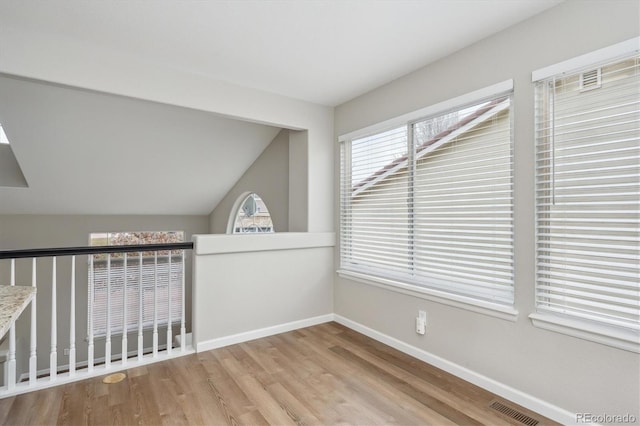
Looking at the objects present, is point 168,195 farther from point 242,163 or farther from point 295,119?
point 295,119

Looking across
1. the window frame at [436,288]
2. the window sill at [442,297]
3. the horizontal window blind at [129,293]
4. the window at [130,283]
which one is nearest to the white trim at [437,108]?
the window frame at [436,288]

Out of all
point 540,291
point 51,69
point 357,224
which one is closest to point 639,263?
point 540,291

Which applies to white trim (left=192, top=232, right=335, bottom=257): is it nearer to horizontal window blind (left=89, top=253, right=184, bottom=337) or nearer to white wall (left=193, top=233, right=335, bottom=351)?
white wall (left=193, top=233, right=335, bottom=351)

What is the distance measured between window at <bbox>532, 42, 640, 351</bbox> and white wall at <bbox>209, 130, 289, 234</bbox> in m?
2.84

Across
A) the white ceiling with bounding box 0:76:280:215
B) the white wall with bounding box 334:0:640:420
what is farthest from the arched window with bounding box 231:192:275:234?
the white wall with bounding box 334:0:640:420

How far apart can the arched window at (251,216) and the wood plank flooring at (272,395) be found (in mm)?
2645

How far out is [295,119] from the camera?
3.52m

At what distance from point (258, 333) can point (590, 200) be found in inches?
111

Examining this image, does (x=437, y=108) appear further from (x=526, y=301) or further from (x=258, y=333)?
(x=258, y=333)

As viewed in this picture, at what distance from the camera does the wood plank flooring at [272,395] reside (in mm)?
1995

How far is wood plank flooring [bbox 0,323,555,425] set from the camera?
6.55ft

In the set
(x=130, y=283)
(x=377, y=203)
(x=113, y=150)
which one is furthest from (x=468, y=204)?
(x=130, y=283)

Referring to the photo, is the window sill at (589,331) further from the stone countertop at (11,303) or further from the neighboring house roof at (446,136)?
the stone countertop at (11,303)

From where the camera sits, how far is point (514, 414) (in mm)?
2008
